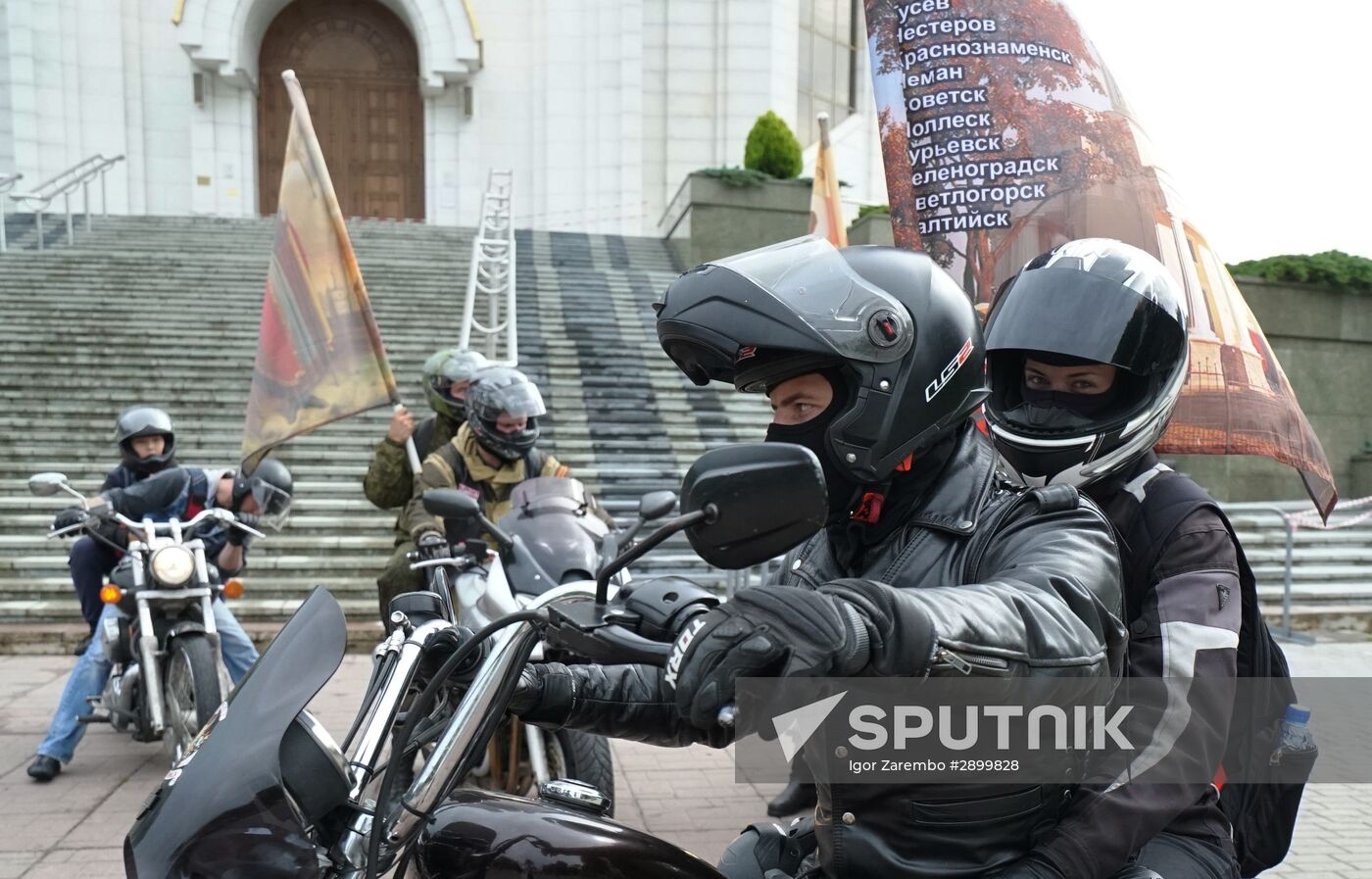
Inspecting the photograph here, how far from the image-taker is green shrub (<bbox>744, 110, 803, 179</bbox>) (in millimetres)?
16938

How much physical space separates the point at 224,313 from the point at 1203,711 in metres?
12.7

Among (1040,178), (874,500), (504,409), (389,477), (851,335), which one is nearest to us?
(851,335)

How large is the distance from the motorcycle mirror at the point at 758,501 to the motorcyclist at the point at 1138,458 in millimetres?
930

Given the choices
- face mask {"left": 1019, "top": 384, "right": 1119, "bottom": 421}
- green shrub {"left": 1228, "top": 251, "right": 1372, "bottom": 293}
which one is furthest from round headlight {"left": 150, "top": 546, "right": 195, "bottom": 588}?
green shrub {"left": 1228, "top": 251, "right": 1372, "bottom": 293}

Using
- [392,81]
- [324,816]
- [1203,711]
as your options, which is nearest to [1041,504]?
[1203,711]

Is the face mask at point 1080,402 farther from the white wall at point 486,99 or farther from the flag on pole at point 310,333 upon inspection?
the white wall at point 486,99

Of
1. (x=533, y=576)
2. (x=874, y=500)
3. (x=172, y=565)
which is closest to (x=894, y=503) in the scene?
(x=874, y=500)

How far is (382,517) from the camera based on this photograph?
366 inches

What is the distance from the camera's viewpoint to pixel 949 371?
1.68m

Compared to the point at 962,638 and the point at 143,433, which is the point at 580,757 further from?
the point at 143,433

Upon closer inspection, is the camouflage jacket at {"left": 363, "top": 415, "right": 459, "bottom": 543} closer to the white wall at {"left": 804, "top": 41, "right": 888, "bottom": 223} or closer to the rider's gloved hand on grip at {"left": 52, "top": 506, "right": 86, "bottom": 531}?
the rider's gloved hand on grip at {"left": 52, "top": 506, "right": 86, "bottom": 531}

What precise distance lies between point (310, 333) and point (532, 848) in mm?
4600

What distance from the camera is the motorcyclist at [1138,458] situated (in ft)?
6.29

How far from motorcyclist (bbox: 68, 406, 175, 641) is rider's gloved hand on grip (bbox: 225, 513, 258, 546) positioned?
1.92 ft
